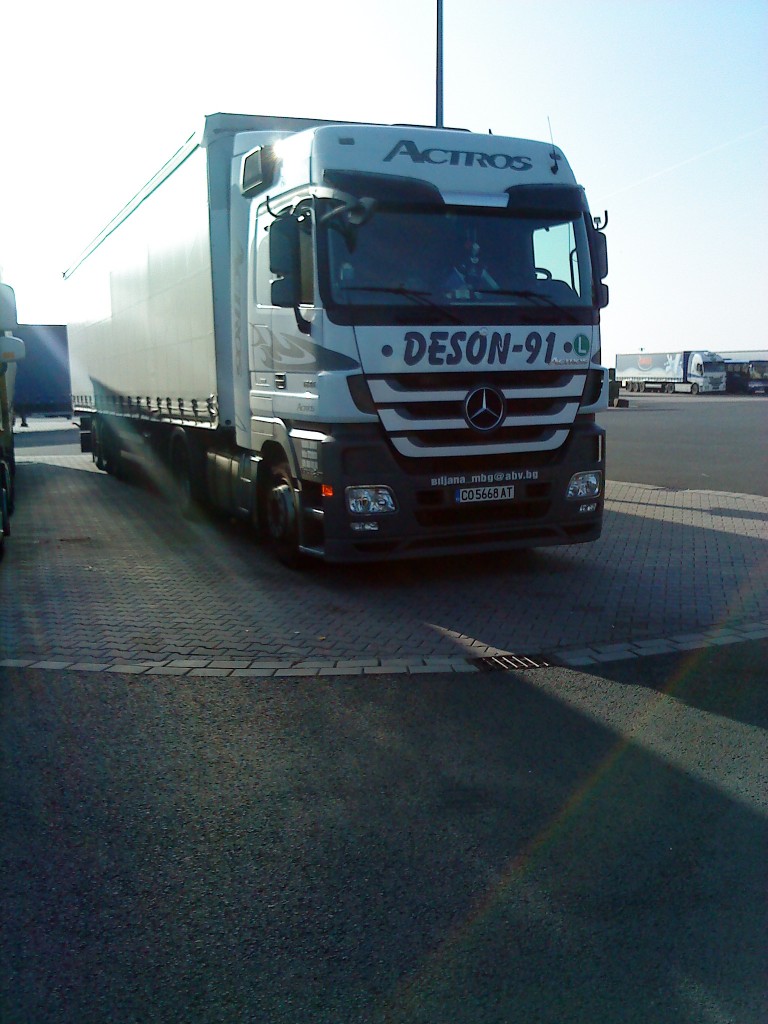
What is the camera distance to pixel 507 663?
6.46 meters

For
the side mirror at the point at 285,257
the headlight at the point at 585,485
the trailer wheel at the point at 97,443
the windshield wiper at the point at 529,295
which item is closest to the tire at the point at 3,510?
the side mirror at the point at 285,257

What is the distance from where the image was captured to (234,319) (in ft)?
32.1

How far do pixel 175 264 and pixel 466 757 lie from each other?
26.9 ft

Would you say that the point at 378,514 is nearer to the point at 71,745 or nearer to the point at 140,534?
the point at 71,745

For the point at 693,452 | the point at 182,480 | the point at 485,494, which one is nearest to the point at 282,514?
the point at 485,494

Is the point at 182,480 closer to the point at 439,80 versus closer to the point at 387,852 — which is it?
the point at 387,852

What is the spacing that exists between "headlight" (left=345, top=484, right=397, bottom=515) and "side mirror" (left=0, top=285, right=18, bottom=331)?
5699 millimetres

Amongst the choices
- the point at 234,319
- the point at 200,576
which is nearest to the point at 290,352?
the point at 234,319

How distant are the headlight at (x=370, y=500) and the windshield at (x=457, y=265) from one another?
1.28 m

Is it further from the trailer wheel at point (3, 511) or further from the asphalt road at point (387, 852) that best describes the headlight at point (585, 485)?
the trailer wheel at point (3, 511)

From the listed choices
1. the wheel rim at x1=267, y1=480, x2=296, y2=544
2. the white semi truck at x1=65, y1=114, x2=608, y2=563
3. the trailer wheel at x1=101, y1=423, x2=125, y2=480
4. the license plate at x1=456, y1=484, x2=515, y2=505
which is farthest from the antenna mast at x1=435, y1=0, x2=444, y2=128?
the license plate at x1=456, y1=484, x2=515, y2=505

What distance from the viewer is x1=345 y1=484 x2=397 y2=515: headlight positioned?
791 centimetres

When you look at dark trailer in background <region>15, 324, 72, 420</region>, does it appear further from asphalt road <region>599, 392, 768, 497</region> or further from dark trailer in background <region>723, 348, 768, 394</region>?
dark trailer in background <region>723, 348, 768, 394</region>

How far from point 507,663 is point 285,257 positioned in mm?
3628
